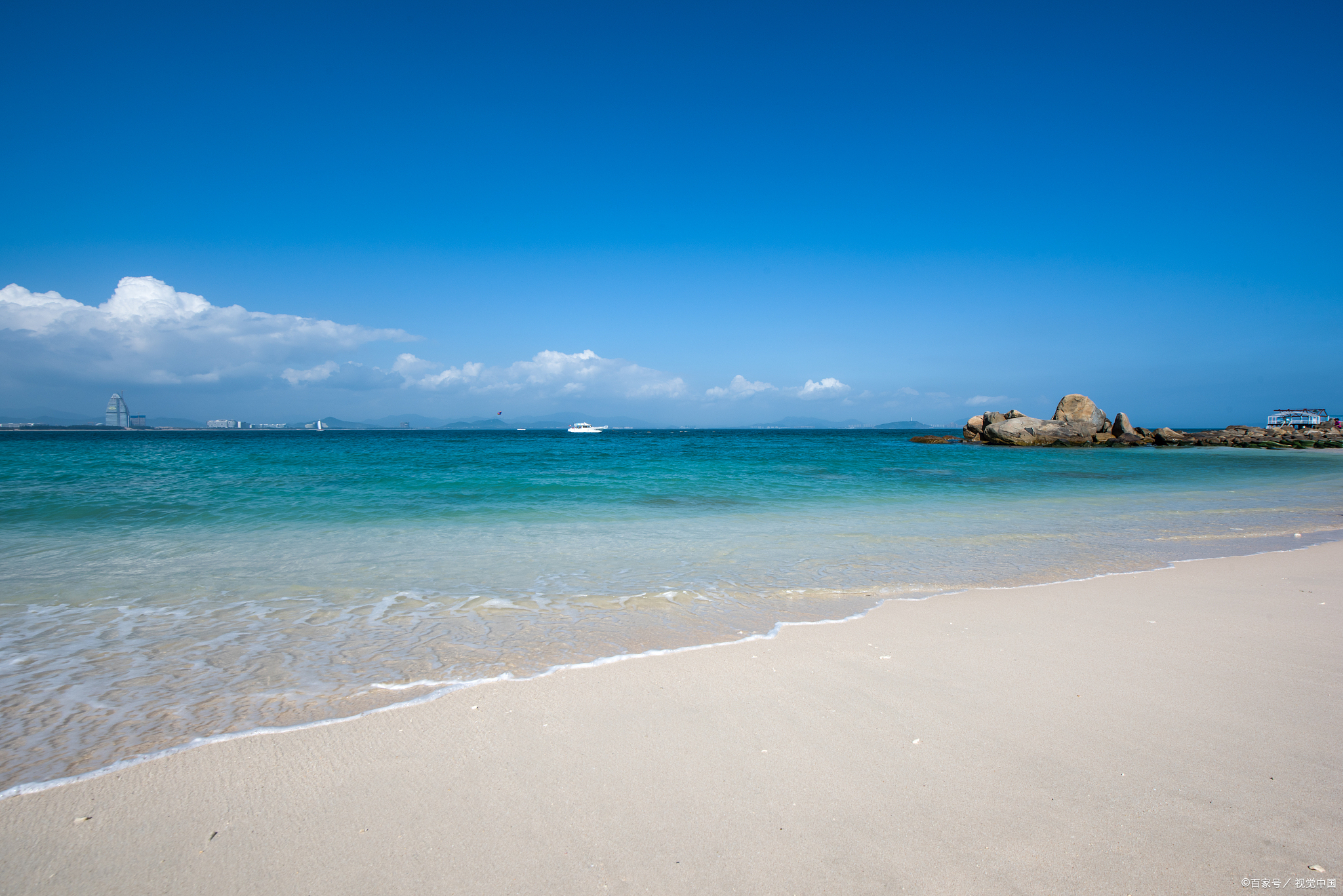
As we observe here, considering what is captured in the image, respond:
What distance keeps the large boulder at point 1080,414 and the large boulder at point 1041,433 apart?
433mm

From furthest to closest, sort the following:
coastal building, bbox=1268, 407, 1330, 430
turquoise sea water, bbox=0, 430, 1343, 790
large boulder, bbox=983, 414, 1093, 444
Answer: coastal building, bbox=1268, 407, 1330, 430, large boulder, bbox=983, 414, 1093, 444, turquoise sea water, bbox=0, 430, 1343, 790

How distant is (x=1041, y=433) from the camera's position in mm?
50094

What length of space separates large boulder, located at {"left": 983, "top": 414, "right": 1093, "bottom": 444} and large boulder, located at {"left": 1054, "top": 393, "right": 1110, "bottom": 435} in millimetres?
433

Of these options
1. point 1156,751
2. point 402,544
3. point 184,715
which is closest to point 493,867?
point 184,715

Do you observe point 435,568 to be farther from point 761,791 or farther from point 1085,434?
point 1085,434

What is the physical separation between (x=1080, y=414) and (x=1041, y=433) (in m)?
4.53

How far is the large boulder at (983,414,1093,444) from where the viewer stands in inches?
1970

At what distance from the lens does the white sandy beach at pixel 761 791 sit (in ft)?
7.59

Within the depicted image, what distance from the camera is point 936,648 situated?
481cm

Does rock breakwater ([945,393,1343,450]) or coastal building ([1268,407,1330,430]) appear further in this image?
coastal building ([1268,407,1330,430])

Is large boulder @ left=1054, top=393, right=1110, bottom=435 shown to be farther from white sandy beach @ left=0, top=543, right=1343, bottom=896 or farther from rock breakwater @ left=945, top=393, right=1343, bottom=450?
white sandy beach @ left=0, top=543, right=1343, bottom=896

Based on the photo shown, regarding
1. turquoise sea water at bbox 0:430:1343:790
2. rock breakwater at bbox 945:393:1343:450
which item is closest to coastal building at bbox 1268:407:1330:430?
rock breakwater at bbox 945:393:1343:450

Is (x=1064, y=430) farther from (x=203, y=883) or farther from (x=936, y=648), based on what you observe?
(x=203, y=883)

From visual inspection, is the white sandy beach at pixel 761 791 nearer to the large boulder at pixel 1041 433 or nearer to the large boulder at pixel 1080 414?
the large boulder at pixel 1041 433
